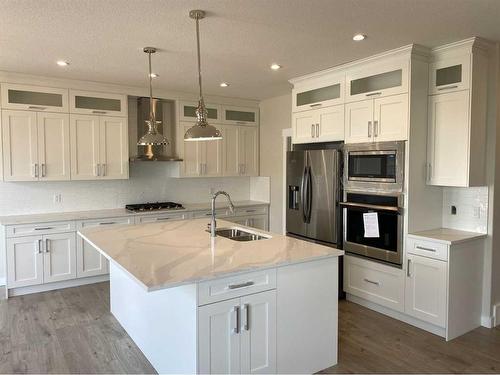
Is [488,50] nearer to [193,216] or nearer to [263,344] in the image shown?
[263,344]

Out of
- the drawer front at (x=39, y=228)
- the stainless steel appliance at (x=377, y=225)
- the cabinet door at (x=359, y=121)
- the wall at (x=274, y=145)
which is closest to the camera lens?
the stainless steel appliance at (x=377, y=225)

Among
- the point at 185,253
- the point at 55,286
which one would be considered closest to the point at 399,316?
the point at 185,253

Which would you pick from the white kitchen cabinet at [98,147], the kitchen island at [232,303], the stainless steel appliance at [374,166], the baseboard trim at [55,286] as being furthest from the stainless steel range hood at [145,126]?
the stainless steel appliance at [374,166]

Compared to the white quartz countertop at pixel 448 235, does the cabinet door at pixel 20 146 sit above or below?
above

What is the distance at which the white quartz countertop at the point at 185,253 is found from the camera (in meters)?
2.14

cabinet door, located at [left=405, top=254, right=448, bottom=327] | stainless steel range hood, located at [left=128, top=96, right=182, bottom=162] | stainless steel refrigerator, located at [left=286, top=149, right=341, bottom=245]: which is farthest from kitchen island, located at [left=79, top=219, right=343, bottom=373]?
stainless steel range hood, located at [left=128, top=96, right=182, bottom=162]

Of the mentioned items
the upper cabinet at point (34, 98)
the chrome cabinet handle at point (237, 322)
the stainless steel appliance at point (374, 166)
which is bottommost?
the chrome cabinet handle at point (237, 322)

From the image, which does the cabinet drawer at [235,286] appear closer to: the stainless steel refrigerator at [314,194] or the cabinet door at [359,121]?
the stainless steel refrigerator at [314,194]

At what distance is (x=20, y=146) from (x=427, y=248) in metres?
4.47

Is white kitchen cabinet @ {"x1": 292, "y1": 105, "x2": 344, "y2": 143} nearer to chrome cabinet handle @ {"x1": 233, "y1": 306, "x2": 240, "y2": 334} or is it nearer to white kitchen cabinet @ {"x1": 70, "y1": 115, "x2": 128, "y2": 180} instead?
white kitchen cabinet @ {"x1": 70, "y1": 115, "x2": 128, "y2": 180}

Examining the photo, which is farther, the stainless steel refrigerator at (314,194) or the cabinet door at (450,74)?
the stainless steel refrigerator at (314,194)

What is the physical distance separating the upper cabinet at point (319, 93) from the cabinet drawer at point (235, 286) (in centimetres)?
238

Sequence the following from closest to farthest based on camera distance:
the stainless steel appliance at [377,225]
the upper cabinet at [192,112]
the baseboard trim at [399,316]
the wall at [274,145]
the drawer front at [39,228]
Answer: the baseboard trim at [399,316] → the stainless steel appliance at [377,225] → the drawer front at [39,228] → the upper cabinet at [192,112] → the wall at [274,145]

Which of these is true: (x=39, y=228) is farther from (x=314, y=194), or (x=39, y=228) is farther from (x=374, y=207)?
(x=374, y=207)
